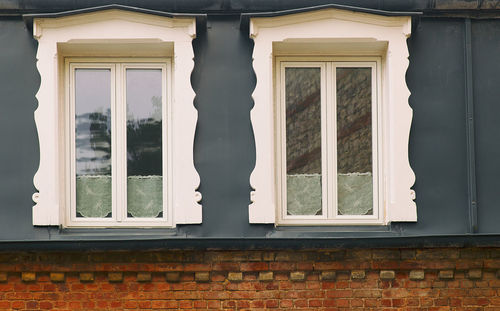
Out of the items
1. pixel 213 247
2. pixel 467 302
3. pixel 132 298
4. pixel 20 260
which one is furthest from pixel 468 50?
pixel 20 260

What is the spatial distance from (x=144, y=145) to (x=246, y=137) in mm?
1124

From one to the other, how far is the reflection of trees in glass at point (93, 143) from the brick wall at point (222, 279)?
95 cm

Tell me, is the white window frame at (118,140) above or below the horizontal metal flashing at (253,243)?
above

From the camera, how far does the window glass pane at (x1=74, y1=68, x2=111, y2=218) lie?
885cm

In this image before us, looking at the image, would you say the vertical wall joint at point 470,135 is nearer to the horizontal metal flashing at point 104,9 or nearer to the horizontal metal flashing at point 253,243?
the horizontal metal flashing at point 253,243

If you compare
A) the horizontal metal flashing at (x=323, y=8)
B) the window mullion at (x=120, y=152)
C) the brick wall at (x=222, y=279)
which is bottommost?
the brick wall at (x=222, y=279)

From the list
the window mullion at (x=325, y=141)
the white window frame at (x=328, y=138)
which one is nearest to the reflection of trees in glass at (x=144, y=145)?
the white window frame at (x=328, y=138)

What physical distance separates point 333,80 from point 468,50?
149 centimetres

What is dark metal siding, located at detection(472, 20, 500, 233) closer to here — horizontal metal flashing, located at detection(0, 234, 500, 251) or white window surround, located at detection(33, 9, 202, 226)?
horizontal metal flashing, located at detection(0, 234, 500, 251)

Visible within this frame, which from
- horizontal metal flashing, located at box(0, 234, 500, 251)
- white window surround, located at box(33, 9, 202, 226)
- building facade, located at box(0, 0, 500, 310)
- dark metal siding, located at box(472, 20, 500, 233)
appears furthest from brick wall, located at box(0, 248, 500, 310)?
dark metal siding, located at box(472, 20, 500, 233)

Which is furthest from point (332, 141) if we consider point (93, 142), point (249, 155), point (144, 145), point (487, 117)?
point (93, 142)

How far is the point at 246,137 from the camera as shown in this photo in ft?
28.8

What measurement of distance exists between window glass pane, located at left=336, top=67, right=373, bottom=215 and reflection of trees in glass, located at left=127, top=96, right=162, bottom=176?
6.49 feet

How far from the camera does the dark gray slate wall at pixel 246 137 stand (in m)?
8.62
